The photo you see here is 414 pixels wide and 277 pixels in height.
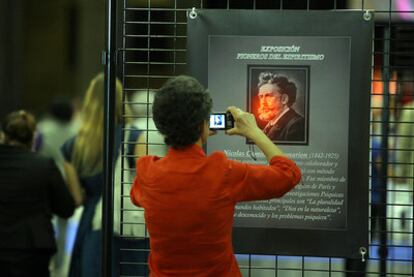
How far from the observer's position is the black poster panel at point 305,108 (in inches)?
133

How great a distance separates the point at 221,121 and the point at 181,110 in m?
0.40

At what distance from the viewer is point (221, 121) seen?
3.04 metres

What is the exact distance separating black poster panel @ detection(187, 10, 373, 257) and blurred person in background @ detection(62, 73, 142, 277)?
119 centimetres

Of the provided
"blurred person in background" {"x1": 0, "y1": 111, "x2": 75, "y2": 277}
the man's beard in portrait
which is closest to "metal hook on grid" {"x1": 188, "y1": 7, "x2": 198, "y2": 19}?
the man's beard in portrait

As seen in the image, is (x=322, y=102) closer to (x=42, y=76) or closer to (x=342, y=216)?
(x=342, y=216)

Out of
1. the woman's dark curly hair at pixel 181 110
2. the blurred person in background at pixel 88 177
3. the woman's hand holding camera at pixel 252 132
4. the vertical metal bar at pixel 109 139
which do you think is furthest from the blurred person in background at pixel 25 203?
the woman's dark curly hair at pixel 181 110

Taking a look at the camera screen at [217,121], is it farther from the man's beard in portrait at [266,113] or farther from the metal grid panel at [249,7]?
the metal grid panel at [249,7]

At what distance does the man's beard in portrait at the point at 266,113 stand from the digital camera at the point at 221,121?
41cm

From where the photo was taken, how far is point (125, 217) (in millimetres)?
3775

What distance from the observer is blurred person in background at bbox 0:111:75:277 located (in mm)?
4582

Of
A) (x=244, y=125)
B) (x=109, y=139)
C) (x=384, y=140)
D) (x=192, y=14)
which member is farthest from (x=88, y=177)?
(x=244, y=125)

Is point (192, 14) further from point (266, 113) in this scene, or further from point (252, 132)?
point (252, 132)

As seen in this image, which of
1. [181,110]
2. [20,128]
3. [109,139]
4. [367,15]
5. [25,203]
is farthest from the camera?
[20,128]

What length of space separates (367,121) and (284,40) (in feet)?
1.66
